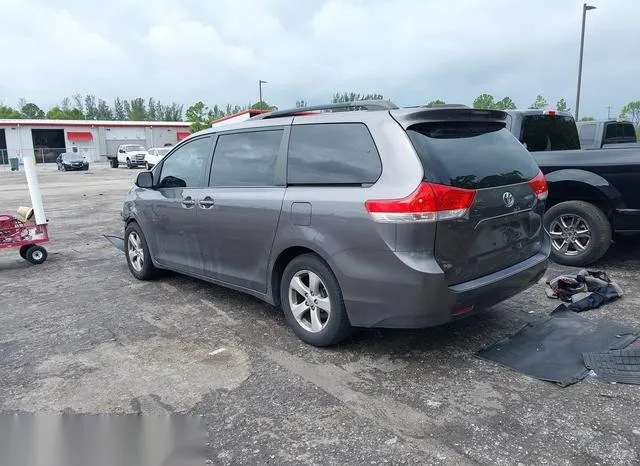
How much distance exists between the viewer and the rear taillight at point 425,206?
336 centimetres

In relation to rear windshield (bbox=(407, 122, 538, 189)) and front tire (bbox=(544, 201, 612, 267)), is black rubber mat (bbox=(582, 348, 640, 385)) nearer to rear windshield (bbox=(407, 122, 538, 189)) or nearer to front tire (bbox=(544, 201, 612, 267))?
rear windshield (bbox=(407, 122, 538, 189))

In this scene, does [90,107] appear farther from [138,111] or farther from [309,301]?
[309,301]

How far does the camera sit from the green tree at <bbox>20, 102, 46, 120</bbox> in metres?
98.6

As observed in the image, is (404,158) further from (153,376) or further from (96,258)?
(96,258)


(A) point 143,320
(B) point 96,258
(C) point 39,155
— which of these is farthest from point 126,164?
(A) point 143,320

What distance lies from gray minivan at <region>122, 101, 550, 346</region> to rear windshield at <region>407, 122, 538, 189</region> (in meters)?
0.01

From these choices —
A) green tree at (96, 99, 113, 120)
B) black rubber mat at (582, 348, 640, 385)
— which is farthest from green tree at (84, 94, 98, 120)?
black rubber mat at (582, 348, 640, 385)

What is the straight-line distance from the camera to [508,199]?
3836 mm

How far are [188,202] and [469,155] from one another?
108 inches

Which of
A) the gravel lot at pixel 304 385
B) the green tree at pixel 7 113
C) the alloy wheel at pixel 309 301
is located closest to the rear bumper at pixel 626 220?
the gravel lot at pixel 304 385

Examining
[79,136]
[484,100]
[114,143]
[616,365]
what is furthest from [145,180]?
[114,143]

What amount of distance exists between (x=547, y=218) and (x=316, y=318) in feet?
12.2

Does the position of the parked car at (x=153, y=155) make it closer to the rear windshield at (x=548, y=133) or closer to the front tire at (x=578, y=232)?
the rear windshield at (x=548, y=133)

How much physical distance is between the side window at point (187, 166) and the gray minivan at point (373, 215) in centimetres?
23
